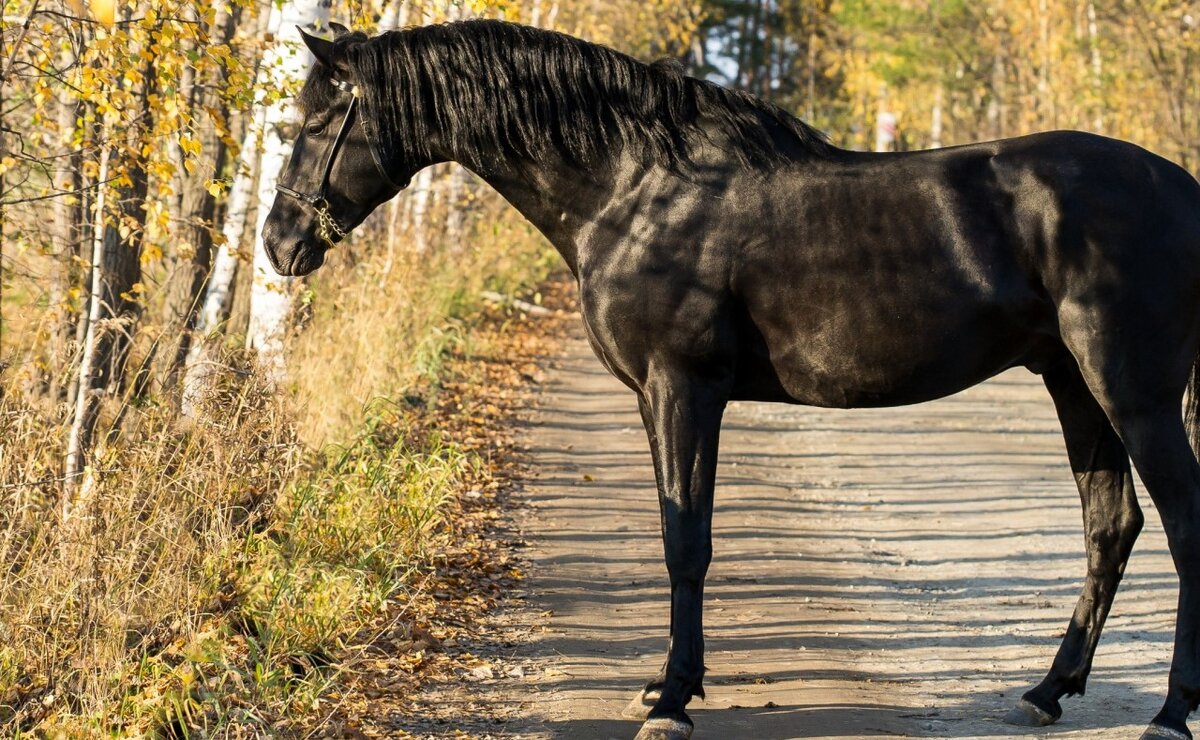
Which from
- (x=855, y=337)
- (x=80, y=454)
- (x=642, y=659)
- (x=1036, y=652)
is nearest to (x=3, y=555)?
(x=80, y=454)

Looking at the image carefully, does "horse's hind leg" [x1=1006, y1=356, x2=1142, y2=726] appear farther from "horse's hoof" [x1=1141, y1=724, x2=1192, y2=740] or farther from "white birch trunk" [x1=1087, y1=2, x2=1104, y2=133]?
"white birch trunk" [x1=1087, y1=2, x2=1104, y2=133]

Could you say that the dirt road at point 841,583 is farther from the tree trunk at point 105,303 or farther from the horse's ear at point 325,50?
the horse's ear at point 325,50

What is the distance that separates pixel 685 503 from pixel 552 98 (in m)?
1.47

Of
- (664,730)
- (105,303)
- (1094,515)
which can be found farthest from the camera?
(105,303)

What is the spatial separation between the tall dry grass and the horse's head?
1072mm

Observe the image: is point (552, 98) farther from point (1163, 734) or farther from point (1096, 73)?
point (1096, 73)

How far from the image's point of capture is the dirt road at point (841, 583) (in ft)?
15.9

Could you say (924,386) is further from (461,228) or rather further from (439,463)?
(461,228)

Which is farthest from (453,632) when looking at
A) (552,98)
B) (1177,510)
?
(1177,510)

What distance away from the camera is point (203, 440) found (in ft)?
18.5

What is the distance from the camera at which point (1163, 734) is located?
4.34m

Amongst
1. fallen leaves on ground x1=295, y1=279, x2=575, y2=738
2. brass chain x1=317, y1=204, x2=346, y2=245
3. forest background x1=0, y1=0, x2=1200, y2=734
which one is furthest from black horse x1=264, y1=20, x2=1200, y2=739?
forest background x1=0, y1=0, x2=1200, y2=734

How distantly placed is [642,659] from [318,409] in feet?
10.6

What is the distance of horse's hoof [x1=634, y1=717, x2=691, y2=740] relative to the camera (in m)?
4.29
